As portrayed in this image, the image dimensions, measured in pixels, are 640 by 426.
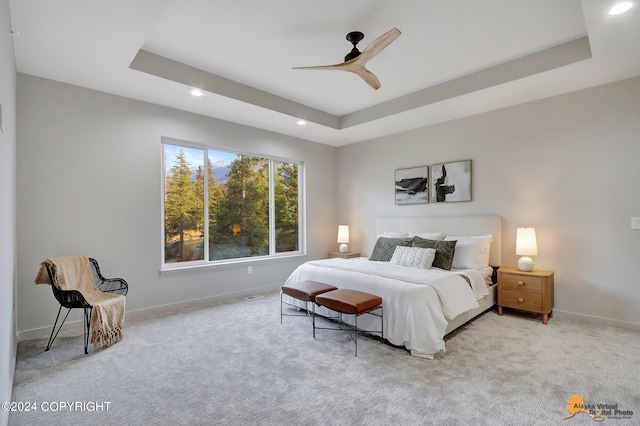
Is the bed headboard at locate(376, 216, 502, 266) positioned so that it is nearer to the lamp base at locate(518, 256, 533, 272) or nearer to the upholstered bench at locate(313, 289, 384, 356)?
the lamp base at locate(518, 256, 533, 272)

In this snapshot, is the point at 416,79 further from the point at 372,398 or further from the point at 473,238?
the point at 372,398

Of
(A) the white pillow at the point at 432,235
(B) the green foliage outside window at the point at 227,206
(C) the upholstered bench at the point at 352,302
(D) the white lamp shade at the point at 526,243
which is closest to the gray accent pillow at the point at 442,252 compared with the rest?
(A) the white pillow at the point at 432,235

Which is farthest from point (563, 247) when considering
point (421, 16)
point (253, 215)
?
point (253, 215)

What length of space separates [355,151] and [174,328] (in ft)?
13.8

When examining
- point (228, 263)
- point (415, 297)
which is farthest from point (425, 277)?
point (228, 263)

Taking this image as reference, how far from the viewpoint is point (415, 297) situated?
2768mm

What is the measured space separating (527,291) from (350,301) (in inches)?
88.6

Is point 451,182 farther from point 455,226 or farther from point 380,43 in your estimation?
point 380,43

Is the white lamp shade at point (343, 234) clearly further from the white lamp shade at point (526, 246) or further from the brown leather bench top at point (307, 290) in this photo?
the white lamp shade at point (526, 246)

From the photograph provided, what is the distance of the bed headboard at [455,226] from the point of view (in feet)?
13.5

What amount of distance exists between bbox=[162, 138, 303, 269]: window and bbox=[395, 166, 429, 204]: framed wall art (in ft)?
5.86

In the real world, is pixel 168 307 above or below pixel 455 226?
below

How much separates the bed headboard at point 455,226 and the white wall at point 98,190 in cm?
263

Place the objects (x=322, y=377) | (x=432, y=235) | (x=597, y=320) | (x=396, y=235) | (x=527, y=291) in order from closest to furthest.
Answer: (x=322, y=377) < (x=597, y=320) < (x=527, y=291) < (x=432, y=235) < (x=396, y=235)
